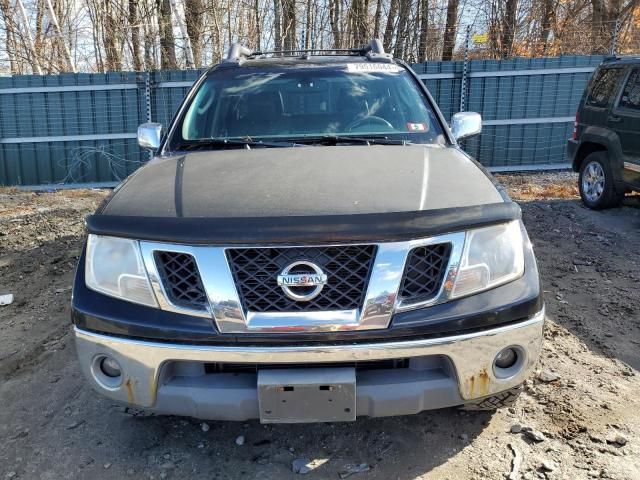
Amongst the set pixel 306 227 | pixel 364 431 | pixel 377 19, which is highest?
pixel 377 19

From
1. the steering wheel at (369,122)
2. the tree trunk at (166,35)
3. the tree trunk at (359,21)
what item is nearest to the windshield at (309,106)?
the steering wheel at (369,122)

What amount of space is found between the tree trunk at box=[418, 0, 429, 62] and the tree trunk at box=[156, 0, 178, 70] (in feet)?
21.5

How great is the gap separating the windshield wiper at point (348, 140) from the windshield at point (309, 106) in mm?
23

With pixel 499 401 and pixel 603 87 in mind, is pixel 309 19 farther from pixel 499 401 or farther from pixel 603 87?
pixel 499 401

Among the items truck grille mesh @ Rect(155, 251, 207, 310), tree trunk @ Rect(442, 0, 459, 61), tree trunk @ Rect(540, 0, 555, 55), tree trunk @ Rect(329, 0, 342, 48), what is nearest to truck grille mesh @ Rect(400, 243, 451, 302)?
truck grille mesh @ Rect(155, 251, 207, 310)

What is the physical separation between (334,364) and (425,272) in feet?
1.66

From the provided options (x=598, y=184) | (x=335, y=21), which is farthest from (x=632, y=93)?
(x=335, y=21)

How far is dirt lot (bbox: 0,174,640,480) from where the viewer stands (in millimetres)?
2488

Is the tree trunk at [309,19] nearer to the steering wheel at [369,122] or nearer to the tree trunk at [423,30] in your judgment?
the tree trunk at [423,30]

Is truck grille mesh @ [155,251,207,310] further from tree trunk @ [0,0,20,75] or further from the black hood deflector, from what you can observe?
tree trunk @ [0,0,20,75]

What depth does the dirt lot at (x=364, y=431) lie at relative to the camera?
2.49m

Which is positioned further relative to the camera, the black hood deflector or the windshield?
the windshield

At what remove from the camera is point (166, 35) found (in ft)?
45.3

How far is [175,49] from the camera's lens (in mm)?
14109
